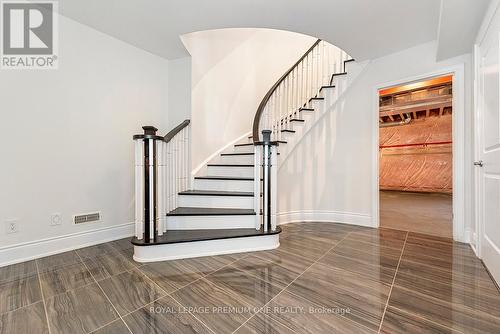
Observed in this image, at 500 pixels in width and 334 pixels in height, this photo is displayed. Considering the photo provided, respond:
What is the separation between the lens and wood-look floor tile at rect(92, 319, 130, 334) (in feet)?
3.79

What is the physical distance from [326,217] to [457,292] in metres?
2.01

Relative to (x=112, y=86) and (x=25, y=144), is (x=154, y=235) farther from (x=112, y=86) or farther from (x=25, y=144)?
(x=112, y=86)

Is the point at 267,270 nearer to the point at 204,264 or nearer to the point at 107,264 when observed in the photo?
the point at 204,264

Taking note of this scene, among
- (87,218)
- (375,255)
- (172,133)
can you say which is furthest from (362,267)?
(87,218)

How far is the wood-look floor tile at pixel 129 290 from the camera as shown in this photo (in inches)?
54.8

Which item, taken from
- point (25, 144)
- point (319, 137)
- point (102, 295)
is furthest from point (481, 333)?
point (25, 144)

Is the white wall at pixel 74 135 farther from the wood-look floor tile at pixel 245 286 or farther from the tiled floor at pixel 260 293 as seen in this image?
the wood-look floor tile at pixel 245 286

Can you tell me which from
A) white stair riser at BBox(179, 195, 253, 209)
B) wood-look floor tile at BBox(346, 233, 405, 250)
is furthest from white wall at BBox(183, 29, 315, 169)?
wood-look floor tile at BBox(346, 233, 405, 250)

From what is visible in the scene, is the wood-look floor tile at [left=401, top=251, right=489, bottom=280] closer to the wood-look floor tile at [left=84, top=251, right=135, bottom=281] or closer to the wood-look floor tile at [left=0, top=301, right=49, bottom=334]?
the wood-look floor tile at [left=84, top=251, right=135, bottom=281]

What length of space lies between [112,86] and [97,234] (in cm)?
178

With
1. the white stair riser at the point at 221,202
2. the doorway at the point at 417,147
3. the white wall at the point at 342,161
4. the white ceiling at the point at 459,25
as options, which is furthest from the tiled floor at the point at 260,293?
the doorway at the point at 417,147

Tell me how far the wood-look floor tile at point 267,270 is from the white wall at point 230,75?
1.77m

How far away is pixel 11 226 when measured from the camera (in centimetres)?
201

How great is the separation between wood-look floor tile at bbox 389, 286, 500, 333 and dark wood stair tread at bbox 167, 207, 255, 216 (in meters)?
1.49
